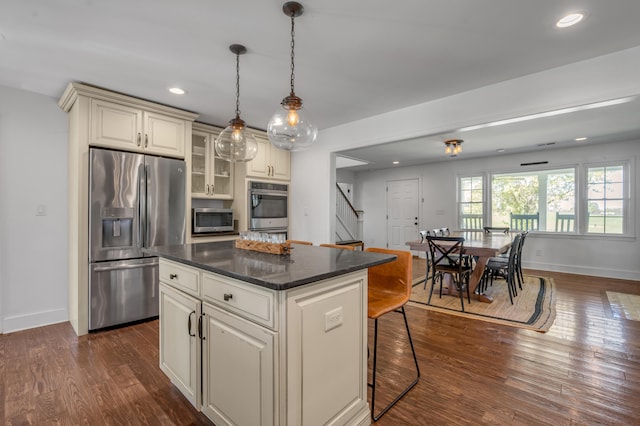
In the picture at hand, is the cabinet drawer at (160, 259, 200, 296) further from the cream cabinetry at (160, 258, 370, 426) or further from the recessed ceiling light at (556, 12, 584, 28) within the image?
the recessed ceiling light at (556, 12, 584, 28)

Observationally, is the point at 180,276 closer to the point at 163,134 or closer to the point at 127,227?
the point at 127,227

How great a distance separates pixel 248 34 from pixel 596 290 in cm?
570

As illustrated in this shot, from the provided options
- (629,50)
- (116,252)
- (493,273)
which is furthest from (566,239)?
(116,252)

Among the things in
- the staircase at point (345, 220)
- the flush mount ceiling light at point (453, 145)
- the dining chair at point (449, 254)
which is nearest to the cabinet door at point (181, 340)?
the dining chair at point (449, 254)

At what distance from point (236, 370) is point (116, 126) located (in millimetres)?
2865

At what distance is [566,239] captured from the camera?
18.9 ft

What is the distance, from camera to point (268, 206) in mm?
4457

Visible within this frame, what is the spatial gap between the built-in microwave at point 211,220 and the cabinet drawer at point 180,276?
5.86ft

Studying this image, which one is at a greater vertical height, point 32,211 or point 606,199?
point 606,199

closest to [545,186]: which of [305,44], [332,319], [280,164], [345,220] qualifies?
[345,220]

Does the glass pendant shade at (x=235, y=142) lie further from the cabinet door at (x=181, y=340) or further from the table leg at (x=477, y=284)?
the table leg at (x=477, y=284)

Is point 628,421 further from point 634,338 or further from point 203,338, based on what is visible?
point 203,338

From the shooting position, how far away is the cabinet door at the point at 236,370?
4.21 ft

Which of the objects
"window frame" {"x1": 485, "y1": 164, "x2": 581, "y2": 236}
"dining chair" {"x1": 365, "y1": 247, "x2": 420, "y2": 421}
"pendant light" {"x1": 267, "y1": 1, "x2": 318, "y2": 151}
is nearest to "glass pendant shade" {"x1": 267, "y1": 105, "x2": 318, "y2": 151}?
"pendant light" {"x1": 267, "y1": 1, "x2": 318, "y2": 151}
